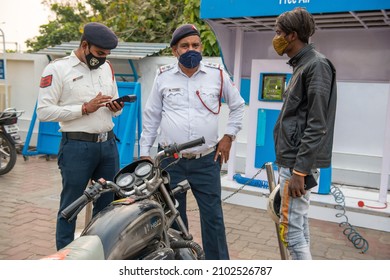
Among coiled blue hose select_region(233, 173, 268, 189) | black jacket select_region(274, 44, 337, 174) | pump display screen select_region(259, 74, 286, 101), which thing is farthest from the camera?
coiled blue hose select_region(233, 173, 268, 189)

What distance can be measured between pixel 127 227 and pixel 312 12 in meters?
3.28

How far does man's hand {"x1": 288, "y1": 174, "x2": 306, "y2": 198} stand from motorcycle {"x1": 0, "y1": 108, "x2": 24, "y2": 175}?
5403mm

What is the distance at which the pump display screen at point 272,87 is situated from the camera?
16.5ft

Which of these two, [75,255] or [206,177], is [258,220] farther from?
[75,255]

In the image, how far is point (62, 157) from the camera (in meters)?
3.06

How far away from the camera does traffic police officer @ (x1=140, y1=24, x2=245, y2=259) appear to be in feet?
9.75

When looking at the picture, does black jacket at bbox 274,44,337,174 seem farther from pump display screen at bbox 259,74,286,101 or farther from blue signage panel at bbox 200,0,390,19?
pump display screen at bbox 259,74,286,101

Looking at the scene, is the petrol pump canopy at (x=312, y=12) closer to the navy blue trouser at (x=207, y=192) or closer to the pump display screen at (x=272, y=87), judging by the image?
the pump display screen at (x=272, y=87)

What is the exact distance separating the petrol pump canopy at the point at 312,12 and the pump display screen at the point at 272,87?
674 mm

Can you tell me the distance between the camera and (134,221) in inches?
74.5

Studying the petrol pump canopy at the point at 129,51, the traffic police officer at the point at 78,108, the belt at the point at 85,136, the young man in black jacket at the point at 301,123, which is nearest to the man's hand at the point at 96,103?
the traffic police officer at the point at 78,108

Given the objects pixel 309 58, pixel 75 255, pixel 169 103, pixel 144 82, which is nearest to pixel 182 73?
pixel 169 103

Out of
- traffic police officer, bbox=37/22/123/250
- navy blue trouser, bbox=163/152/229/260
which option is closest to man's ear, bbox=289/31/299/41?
navy blue trouser, bbox=163/152/229/260

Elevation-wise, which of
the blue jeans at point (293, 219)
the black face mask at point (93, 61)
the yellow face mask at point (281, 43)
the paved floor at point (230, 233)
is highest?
the yellow face mask at point (281, 43)
